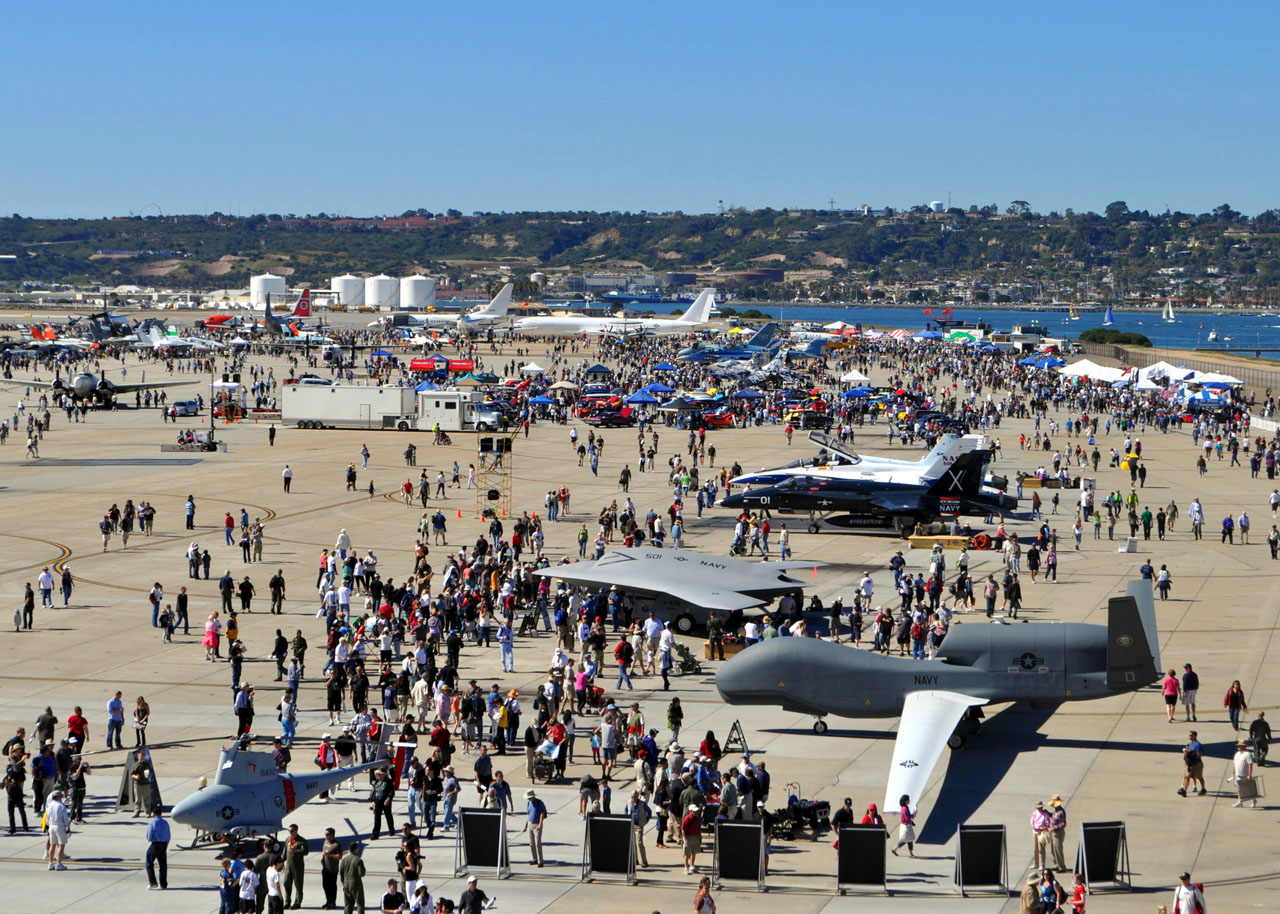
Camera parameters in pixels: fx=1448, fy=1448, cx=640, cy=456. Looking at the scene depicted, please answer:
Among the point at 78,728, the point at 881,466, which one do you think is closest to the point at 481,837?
the point at 78,728

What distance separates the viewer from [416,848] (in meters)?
19.6

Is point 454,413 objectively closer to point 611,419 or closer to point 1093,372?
point 611,419

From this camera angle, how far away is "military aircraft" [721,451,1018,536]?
5172 cm

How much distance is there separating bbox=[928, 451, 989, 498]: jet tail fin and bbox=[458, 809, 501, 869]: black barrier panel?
110ft

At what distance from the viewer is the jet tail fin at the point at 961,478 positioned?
169 feet

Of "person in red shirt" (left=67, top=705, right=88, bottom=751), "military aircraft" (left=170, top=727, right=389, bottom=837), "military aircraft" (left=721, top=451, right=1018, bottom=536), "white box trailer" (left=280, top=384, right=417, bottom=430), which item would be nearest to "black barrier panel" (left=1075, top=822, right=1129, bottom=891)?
"military aircraft" (left=170, top=727, right=389, bottom=837)

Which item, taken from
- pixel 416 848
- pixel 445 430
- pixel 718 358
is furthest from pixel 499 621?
pixel 718 358

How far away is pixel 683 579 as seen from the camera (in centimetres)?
3569

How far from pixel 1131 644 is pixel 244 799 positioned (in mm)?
15458

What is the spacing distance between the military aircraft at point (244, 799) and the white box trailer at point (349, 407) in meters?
60.7

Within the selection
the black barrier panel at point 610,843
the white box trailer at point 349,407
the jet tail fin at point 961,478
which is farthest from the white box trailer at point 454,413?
the black barrier panel at point 610,843

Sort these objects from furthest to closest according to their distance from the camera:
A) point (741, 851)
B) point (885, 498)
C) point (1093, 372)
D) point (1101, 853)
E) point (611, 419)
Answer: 1. point (1093, 372)
2. point (611, 419)
3. point (885, 498)
4. point (741, 851)
5. point (1101, 853)

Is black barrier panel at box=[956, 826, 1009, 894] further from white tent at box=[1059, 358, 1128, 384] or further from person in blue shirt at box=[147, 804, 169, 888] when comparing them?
white tent at box=[1059, 358, 1128, 384]

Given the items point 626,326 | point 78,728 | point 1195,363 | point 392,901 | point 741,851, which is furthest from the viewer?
point 626,326
